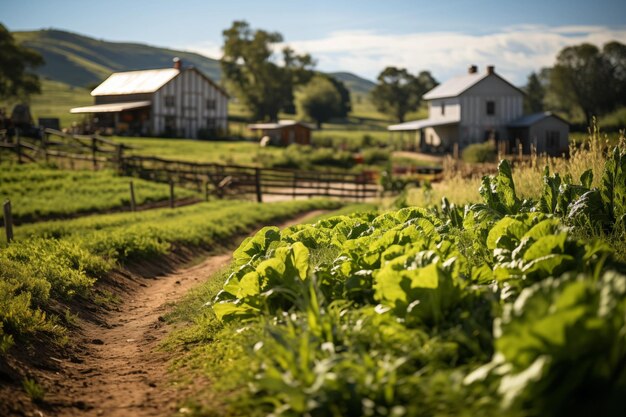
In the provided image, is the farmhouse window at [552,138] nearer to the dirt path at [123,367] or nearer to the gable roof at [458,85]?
the gable roof at [458,85]

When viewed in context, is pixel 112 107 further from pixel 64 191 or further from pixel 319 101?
pixel 319 101

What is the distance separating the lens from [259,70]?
8250 centimetres

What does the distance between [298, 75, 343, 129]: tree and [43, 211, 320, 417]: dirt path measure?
83550 mm

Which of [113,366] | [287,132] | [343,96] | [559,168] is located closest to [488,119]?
[287,132]

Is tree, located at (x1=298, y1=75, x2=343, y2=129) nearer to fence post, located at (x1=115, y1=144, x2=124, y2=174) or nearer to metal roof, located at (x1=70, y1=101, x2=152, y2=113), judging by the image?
metal roof, located at (x1=70, y1=101, x2=152, y2=113)

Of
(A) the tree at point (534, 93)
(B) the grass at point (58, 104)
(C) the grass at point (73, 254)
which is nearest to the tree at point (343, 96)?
(A) the tree at point (534, 93)

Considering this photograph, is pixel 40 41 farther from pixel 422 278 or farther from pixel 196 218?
pixel 422 278

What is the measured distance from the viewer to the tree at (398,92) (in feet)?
309

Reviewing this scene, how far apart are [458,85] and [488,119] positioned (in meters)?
A: 4.22

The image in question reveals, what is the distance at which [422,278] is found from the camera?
4.94m

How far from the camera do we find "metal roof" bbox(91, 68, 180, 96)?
42.1 m

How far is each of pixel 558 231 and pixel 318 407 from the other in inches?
104

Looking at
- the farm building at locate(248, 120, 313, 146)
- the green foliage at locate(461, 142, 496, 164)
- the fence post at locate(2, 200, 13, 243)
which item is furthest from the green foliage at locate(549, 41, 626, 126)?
the fence post at locate(2, 200, 13, 243)

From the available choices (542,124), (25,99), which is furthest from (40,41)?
(542,124)
